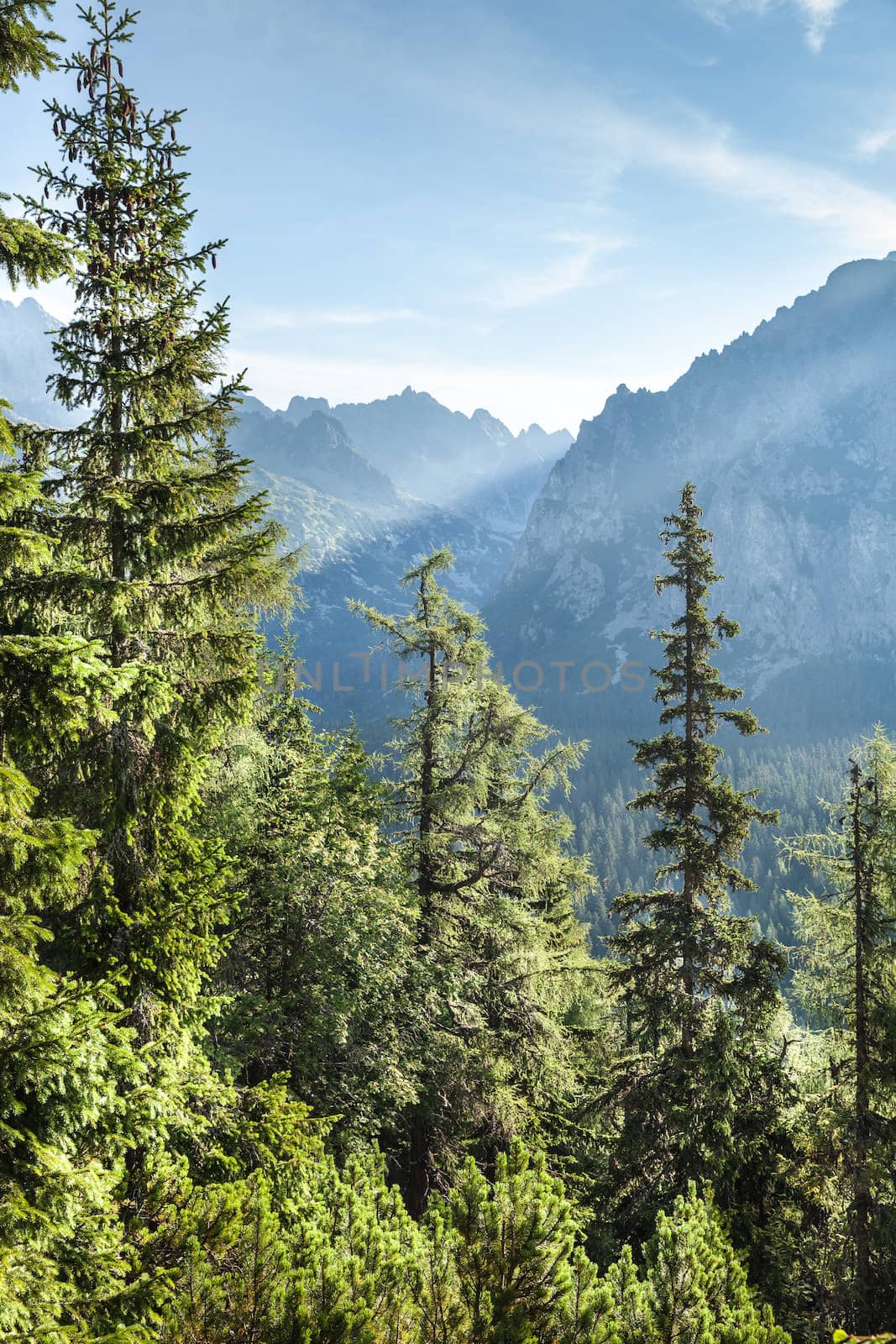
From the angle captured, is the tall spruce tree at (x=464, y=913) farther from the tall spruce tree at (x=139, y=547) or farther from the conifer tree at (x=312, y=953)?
the tall spruce tree at (x=139, y=547)

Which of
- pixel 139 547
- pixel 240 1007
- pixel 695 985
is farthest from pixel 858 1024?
pixel 139 547

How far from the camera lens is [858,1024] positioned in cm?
1228

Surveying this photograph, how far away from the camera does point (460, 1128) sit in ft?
50.9

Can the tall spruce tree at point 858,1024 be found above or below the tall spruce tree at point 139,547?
below

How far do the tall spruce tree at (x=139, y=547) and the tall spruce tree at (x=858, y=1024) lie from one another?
1076cm

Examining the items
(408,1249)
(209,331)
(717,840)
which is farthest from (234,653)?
(717,840)

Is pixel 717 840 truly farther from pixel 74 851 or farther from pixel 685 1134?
pixel 74 851

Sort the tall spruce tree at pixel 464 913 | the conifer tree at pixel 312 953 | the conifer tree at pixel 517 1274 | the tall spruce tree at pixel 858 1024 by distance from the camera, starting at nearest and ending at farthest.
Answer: the conifer tree at pixel 517 1274 < the tall spruce tree at pixel 858 1024 < the conifer tree at pixel 312 953 < the tall spruce tree at pixel 464 913

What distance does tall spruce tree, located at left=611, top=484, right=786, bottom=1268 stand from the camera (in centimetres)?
1346

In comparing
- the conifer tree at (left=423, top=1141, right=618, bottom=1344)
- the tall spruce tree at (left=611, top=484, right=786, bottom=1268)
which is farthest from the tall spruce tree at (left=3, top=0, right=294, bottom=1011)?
the tall spruce tree at (left=611, top=484, right=786, bottom=1268)

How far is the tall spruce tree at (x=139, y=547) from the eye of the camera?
5957mm

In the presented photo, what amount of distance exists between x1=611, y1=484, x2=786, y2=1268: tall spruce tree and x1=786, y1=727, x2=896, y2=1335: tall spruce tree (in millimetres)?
1036

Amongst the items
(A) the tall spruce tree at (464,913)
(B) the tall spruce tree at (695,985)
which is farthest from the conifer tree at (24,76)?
(B) the tall spruce tree at (695,985)

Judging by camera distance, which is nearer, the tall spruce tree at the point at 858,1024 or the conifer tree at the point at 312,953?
the tall spruce tree at the point at 858,1024
